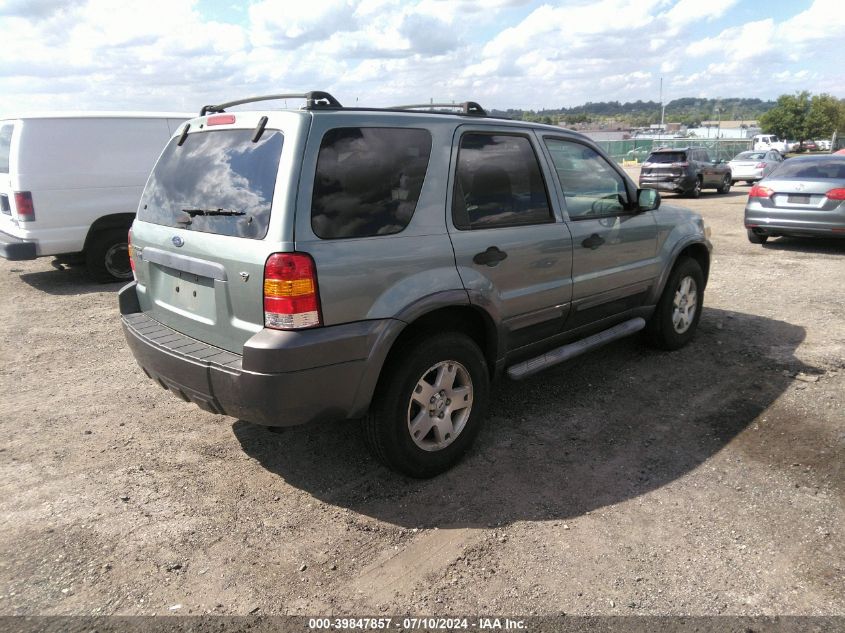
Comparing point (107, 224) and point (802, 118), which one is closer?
point (107, 224)

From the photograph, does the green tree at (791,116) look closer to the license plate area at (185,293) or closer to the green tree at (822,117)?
the green tree at (822,117)

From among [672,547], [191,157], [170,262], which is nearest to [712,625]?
[672,547]

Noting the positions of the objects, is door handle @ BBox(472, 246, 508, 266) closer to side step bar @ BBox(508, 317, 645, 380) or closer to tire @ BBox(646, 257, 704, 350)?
side step bar @ BBox(508, 317, 645, 380)

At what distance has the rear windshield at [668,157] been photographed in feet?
64.4

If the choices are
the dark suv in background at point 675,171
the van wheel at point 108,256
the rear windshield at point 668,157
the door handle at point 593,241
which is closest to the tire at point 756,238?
the door handle at point 593,241

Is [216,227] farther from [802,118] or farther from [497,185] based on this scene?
[802,118]

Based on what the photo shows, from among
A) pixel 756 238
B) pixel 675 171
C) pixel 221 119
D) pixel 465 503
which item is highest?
pixel 221 119

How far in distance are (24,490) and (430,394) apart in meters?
2.32

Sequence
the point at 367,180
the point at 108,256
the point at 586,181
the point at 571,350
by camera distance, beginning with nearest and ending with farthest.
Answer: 1. the point at 367,180
2. the point at 571,350
3. the point at 586,181
4. the point at 108,256

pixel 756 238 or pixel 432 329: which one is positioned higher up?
pixel 432 329

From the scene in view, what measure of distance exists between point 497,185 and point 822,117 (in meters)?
71.0

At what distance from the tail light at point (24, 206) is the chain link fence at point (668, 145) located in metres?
37.8

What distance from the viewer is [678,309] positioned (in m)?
5.52

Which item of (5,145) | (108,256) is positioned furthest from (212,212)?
(5,145)
